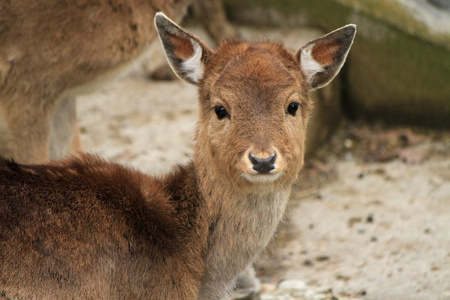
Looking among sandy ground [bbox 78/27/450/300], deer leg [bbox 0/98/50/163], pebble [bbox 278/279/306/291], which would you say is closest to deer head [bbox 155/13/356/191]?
sandy ground [bbox 78/27/450/300]

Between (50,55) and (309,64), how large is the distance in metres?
2.60

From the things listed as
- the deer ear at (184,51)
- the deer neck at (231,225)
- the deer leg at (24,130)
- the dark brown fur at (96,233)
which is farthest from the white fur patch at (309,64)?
the deer leg at (24,130)

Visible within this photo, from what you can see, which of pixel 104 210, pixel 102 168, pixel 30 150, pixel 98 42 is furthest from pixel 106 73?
pixel 104 210

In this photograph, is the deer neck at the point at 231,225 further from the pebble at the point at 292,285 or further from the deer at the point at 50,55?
the deer at the point at 50,55

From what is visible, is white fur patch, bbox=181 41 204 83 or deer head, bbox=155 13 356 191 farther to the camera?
white fur patch, bbox=181 41 204 83

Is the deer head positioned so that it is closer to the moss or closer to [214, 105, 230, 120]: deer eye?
[214, 105, 230, 120]: deer eye

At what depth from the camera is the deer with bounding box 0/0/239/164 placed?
6699 mm

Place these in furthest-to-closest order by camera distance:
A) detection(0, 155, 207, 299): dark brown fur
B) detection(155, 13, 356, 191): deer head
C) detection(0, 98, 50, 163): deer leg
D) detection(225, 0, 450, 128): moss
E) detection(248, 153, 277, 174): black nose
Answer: detection(225, 0, 450, 128): moss < detection(0, 98, 50, 163): deer leg < detection(155, 13, 356, 191): deer head < detection(248, 153, 277, 174): black nose < detection(0, 155, 207, 299): dark brown fur

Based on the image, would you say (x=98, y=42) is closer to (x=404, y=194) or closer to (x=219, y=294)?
(x=219, y=294)

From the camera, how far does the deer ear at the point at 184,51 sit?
220 inches

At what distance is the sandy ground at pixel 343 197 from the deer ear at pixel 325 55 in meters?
1.20

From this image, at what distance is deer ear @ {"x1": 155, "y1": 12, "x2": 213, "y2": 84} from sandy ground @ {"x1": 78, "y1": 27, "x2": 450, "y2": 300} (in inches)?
55.8

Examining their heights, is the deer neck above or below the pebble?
above

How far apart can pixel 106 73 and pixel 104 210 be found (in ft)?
8.48
